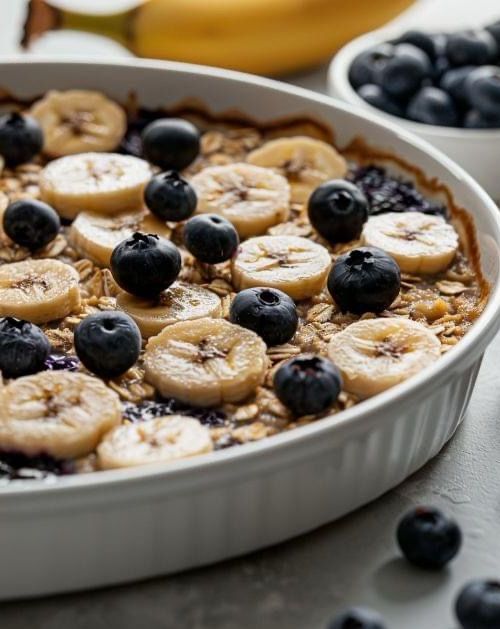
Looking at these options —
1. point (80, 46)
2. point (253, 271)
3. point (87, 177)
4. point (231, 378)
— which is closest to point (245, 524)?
point (231, 378)

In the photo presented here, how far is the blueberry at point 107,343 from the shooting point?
1800mm

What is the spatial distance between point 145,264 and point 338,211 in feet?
1.42

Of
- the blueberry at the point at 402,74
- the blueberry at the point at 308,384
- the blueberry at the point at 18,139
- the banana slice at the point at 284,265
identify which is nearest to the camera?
the blueberry at the point at 308,384

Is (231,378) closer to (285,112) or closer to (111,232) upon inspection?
(111,232)

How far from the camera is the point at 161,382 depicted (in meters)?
1.80

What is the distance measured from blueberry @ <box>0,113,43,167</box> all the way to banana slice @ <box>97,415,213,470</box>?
0.95 meters

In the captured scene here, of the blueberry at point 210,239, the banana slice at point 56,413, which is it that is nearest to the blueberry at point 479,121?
the blueberry at point 210,239

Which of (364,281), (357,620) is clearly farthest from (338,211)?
(357,620)

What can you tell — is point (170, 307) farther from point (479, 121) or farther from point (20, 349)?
point (479, 121)

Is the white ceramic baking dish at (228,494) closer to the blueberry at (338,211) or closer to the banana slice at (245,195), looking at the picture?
the blueberry at (338,211)

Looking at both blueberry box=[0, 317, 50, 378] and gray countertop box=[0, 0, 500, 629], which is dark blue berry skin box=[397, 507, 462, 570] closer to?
gray countertop box=[0, 0, 500, 629]

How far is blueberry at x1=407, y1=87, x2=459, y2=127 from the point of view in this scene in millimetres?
2891

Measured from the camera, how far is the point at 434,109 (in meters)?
2.89

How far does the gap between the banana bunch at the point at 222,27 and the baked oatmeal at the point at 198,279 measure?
0.52 metres
